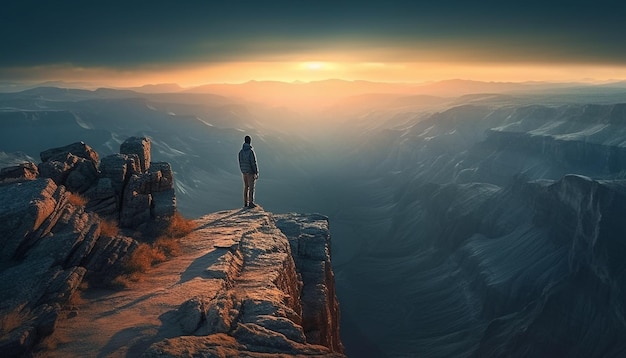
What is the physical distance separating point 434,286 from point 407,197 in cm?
7607

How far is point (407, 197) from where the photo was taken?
586 feet

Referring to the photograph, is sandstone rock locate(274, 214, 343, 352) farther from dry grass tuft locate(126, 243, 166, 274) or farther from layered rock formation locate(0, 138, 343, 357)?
dry grass tuft locate(126, 243, 166, 274)

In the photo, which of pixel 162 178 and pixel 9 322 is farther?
pixel 162 178

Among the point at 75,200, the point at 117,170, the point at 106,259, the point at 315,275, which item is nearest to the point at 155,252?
the point at 106,259

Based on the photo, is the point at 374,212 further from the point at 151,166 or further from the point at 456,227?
the point at 151,166

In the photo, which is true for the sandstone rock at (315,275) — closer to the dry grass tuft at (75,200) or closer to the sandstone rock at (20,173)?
the dry grass tuft at (75,200)

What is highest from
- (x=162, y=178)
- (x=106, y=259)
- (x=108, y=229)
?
(x=162, y=178)

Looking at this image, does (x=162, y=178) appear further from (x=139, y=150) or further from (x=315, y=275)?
(x=315, y=275)

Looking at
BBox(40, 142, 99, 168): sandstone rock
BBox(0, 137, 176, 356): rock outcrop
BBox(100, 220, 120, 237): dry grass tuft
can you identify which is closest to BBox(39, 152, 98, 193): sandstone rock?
BBox(0, 137, 176, 356): rock outcrop

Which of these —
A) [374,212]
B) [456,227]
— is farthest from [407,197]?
[456,227]

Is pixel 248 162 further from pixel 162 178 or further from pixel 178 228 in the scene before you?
pixel 178 228

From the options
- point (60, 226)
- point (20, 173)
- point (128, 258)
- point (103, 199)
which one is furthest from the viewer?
point (103, 199)

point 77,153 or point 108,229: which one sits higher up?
point 77,153

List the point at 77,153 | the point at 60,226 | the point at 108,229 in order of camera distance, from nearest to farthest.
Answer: the point at 60,226 → the point at 108,229 → the point at 77,153
